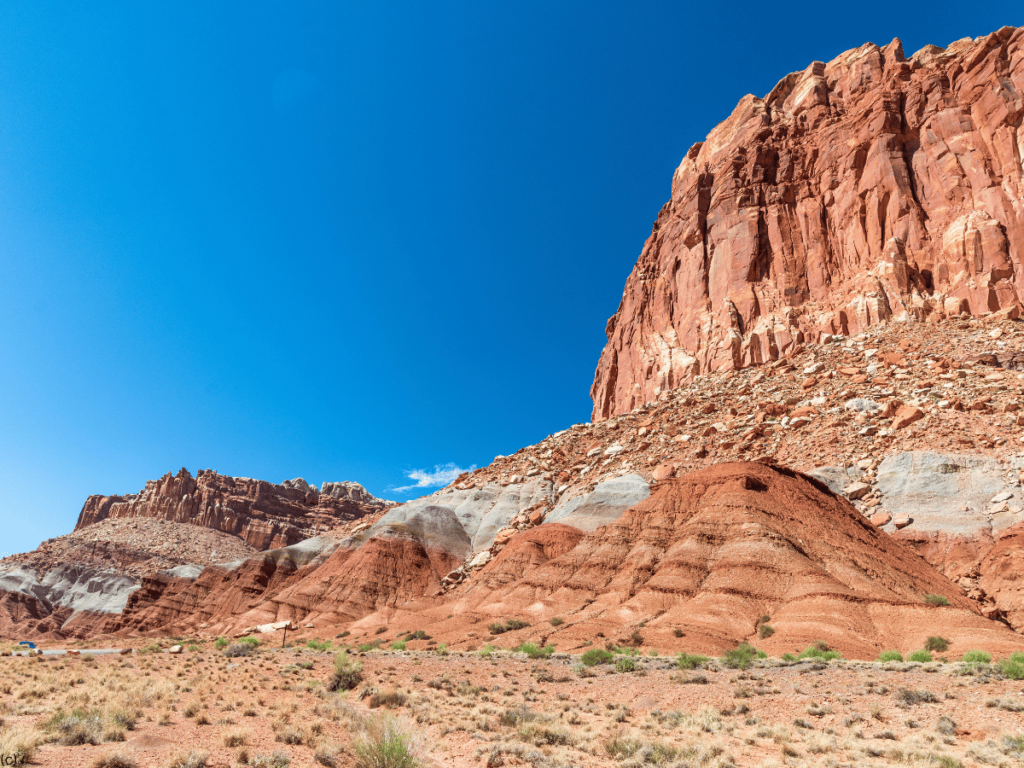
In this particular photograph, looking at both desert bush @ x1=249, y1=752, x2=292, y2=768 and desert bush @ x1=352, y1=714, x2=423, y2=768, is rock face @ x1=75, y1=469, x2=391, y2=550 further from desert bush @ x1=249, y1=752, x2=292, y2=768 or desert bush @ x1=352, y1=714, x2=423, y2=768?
desert bush @ x1=352, y1=714, x2=423, y2=768

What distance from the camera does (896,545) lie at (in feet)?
97.2

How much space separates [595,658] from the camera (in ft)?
65.8

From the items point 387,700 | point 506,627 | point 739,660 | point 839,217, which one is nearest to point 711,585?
point 739,660

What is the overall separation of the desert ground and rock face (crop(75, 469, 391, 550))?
4313 inches

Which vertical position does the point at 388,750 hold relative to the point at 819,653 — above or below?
below

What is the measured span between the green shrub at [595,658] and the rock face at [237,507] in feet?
360

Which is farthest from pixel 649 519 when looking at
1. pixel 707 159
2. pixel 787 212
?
pixel 707 159

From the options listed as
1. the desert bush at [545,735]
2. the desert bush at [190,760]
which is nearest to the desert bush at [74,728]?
the desert bush at [190,760]

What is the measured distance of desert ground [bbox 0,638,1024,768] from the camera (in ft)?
31.7

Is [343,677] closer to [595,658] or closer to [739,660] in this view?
[595,658]

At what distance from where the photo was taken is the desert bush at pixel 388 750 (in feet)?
29.1

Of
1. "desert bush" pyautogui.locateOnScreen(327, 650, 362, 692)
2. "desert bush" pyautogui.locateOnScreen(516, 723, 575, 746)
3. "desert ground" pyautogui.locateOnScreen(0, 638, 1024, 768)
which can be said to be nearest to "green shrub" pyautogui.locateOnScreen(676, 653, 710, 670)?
"desert ground" pyautogui.locateOnScreen(0, 638, 1024, 768)

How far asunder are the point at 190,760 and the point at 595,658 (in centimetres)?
1428

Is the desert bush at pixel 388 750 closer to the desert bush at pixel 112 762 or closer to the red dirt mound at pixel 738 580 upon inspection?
the desert bush at pixel 112 762
